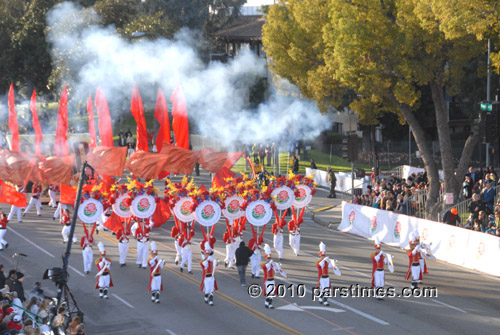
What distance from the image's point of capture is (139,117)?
3056cm

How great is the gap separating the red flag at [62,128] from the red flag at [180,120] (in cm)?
441

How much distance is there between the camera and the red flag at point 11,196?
30016 millimetres

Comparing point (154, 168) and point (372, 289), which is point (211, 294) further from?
point (154, 168)

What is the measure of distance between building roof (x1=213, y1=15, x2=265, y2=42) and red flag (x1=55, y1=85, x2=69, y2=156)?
20104mm

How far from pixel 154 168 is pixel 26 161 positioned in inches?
241

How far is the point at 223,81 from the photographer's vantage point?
3509 cm

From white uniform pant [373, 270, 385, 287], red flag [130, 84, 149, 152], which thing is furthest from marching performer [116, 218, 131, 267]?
white uniform pant [373, 270, 385, 287]

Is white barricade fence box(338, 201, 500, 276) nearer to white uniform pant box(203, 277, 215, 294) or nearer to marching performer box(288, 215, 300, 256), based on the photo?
marching performer box(288, 215, 300, 256)

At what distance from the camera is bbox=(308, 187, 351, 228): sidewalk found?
112 ft

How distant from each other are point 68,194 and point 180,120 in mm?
5397

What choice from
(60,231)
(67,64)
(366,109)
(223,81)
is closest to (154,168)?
(60,231)

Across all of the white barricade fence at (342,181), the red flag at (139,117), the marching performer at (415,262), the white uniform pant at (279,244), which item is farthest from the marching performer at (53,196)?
the marching performer at (415,262)

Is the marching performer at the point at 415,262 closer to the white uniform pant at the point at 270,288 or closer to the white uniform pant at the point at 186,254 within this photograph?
the white uniform pant at the point at 270,288

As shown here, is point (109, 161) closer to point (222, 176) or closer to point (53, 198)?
A: point (222, 176)
